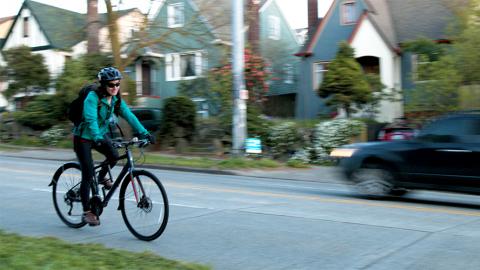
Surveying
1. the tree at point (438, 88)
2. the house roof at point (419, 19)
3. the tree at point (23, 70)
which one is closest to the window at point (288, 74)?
the house roof at point (419, 19)

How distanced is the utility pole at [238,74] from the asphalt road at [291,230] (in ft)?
26.3

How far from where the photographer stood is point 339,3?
30.2m

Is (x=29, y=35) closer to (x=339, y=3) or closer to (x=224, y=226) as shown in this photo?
(x=339, y=3)

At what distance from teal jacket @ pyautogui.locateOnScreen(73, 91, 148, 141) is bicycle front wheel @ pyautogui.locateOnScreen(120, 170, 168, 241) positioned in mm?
578

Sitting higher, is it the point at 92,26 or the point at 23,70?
the point at 92,26

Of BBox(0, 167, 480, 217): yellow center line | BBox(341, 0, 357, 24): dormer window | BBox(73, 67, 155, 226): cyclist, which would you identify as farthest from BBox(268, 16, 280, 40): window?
BBox(73, 67, 155, 226): cyclist

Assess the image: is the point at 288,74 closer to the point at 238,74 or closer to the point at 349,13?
the point at 349,13

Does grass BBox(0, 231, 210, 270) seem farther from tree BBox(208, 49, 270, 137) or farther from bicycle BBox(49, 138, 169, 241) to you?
tree BBox(208, 49, 270, 137)

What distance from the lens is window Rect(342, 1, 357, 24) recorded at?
98.3 feet

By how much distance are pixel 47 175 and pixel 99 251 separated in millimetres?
9166

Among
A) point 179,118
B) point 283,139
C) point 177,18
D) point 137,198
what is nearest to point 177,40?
point 177,18

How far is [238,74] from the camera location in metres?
19.0

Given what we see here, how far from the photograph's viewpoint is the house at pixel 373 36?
93.1 ft

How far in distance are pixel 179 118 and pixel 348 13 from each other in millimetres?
11587
